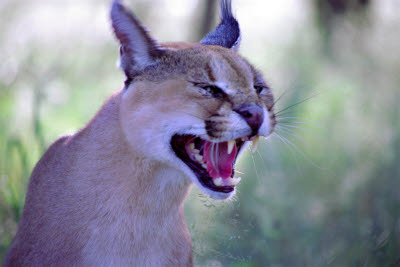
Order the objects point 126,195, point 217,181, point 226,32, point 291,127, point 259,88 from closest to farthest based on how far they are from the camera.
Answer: point 217,181
point 126,195
point 259,88
point 226,32
point 291,127

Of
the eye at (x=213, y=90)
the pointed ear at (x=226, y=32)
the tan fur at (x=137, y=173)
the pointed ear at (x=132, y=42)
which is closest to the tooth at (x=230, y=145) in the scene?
the tan fur at (x=137, y=173)

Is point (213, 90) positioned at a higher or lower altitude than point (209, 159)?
higher

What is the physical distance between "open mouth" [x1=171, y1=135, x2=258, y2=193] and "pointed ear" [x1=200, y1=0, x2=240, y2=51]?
838 millimetres

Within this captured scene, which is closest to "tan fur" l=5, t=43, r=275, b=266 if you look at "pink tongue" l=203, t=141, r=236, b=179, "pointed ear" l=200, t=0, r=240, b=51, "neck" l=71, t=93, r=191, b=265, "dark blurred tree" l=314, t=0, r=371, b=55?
"neck" l=71, t=93, r=191, b=265

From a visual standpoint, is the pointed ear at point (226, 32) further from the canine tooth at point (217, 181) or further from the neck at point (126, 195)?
the canine tooth at point (217, 181)

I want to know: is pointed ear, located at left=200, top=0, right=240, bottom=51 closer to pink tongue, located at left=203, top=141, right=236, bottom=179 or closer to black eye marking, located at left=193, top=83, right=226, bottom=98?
black eye marking, located at left=193, top=83, right=226, bottom=98

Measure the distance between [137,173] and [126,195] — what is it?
0.48 ft

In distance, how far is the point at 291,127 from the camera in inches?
230

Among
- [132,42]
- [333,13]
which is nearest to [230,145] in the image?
[132,42]

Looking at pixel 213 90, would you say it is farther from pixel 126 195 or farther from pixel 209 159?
pixel 126 195

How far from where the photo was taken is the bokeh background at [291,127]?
4359mm

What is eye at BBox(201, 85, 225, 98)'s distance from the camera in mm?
2771

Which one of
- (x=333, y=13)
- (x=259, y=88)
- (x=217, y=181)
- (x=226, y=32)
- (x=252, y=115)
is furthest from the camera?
(x=333, y=13)

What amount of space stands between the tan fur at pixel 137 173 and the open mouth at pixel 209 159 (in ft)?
0.21
